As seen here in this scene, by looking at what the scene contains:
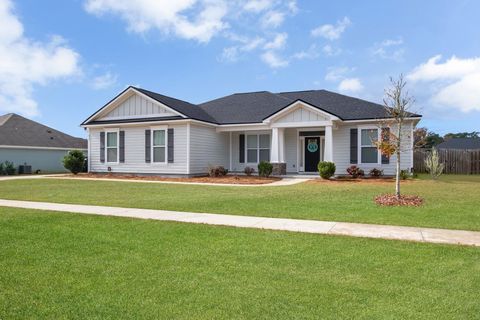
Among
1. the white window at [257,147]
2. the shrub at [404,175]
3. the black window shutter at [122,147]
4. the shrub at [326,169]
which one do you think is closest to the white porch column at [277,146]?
the white window at [257,147]

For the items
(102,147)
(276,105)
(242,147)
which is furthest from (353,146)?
(102,147)

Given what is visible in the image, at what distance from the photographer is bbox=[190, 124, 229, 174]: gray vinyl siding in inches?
866

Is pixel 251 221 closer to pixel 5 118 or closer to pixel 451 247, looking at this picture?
pixel 451 247

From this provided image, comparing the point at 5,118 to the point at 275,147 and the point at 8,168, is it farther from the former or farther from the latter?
the point at 275,147

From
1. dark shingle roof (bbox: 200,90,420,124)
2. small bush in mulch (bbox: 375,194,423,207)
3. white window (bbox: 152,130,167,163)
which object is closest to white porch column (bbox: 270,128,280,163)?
dark shingle roof (bbox: 200,90,420,124)

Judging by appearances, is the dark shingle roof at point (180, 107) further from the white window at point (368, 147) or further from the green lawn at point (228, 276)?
the green lawn at point (228, 276)

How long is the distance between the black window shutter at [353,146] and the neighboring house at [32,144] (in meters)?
24.8

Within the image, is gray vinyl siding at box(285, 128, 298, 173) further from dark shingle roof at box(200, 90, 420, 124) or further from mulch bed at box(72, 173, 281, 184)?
mulch bed at box(72, 173, 281, 184)

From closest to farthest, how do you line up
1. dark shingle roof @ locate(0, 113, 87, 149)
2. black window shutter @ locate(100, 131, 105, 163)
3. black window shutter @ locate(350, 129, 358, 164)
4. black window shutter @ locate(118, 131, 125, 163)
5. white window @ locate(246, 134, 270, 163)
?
1. black window shutter @ locate(350, 129, 358, 164)
2. black window shutter @ locate(118, 131, 125, 163)
3. white window @ locate(246, 134, 270, 163)
4. black window shutter @ locate(100, 131, 105, 163)
5. dark shingle roof @ locate(0, 113, 87, 149)

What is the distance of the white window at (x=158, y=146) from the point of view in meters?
22.5

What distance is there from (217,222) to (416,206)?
558cm

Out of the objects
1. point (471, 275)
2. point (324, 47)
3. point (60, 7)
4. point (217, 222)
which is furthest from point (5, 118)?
point (471, 275)

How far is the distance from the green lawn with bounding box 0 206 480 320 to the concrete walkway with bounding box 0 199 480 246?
56cm

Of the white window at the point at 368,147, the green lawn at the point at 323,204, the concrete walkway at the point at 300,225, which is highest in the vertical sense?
the white window at the point at 368,147
